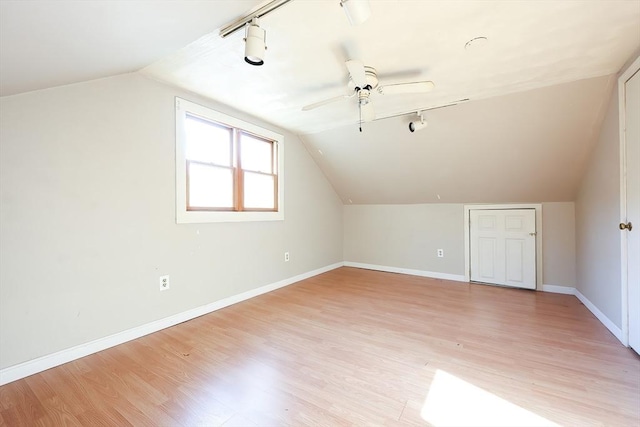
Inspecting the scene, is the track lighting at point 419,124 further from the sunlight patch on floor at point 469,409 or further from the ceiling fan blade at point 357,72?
the sunlight patch on floor at point 469,409

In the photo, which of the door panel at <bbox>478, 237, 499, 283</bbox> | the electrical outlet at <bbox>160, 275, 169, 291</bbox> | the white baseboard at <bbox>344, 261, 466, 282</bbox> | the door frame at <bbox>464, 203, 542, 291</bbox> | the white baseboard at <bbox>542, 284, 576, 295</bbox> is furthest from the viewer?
the white baseboard at <bbox>344, 261, 466, 282</bbox>

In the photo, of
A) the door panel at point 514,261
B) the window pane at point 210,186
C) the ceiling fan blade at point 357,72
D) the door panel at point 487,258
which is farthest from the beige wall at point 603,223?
the window pane at point 210,186

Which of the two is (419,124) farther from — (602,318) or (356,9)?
(602,318)

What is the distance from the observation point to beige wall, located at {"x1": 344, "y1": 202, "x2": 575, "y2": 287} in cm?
357

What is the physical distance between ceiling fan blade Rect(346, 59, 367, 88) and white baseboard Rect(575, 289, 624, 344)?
9.61ft

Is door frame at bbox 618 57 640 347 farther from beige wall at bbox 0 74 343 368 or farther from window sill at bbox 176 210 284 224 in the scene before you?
beige wall at bbox 0 74 343 368

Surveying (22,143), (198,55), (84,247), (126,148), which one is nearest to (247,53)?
(198,55)

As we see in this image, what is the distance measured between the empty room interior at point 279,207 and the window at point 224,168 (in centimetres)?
3

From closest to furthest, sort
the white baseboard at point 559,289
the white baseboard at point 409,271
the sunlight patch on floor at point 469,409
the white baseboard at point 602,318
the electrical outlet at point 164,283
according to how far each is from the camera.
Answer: the sunlight patch on floor at point 469,409
the white baseboard at point 602,318
the electrical outlet at point 164,283
the white baseboard at point 559,289
the white baseboard at point 409,271

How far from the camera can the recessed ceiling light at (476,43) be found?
1.83 m

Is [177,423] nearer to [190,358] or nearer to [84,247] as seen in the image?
[190,358]

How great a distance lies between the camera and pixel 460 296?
345cm

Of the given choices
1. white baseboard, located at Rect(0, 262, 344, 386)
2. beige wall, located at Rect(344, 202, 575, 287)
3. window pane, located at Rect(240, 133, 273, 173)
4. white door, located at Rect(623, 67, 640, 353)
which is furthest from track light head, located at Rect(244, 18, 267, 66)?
beige wall, located at Rect(344, 202, 575, 287)

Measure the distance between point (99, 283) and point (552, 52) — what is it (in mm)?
3915
